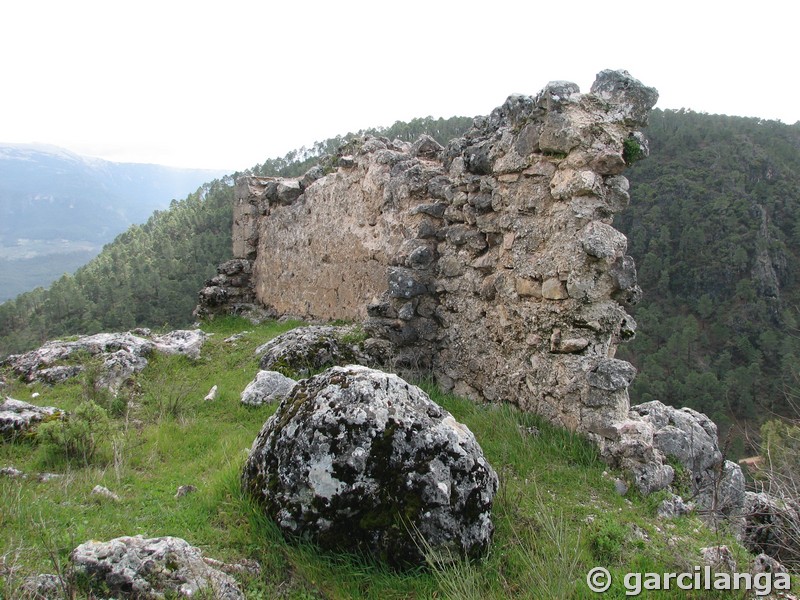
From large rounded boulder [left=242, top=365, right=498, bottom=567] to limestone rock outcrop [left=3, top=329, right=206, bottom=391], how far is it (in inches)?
142

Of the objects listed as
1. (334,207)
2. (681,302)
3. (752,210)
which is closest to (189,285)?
(334,207)

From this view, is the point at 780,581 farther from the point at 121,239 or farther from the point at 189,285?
the point at 121,239

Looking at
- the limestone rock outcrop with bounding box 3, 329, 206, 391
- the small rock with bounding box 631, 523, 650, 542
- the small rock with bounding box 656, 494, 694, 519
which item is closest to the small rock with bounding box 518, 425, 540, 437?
the small rock with bounding box 656, 494, 694, 519

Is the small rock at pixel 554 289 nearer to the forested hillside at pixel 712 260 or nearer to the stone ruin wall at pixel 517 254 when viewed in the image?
the stone ruin wall at pixel 517 254

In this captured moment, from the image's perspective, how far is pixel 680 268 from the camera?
1594 inches

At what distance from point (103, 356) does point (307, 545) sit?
15.9 feet

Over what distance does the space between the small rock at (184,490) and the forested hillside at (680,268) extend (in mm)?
23162

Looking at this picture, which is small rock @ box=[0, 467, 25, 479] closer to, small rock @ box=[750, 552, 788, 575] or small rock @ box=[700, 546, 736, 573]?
small rock @ box=[700, 546, 736, 573]

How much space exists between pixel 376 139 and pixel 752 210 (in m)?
43.3

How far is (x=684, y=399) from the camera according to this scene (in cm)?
2791

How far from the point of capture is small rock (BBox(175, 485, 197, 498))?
3.17 meters

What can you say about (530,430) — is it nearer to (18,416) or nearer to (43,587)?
(43,587)

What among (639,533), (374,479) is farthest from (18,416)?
(639,533)

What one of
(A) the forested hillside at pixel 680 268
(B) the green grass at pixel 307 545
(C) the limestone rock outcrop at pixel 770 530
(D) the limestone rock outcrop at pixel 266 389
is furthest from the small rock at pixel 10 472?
(A) the forested hillside at pixel 680 268
